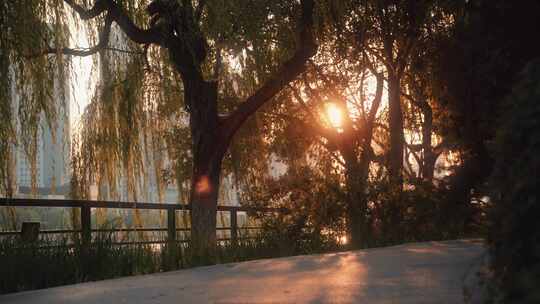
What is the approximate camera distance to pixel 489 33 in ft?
14.5

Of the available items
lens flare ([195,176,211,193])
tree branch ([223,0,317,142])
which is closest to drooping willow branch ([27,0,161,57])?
tree branch ([223,0,317,142])

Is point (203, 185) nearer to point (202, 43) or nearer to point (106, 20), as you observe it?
point (202, 43)

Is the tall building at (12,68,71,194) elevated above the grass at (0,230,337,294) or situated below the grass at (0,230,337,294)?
above

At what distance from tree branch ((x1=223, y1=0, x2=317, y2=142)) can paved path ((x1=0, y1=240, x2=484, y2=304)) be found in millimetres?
5544

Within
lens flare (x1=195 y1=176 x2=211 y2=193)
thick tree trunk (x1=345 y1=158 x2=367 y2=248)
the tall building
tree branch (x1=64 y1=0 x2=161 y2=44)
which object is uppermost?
tree branch (x1=64 y1=0 x2=161 y2=44)

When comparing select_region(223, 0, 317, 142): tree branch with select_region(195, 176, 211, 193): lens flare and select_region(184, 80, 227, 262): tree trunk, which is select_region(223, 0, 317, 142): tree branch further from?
select_region(195, 176, 211, 193): lens flare

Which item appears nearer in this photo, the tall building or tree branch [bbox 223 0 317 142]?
the tall building

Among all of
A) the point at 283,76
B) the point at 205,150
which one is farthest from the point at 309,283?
the point at 205,150

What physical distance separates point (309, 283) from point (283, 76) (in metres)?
7.22

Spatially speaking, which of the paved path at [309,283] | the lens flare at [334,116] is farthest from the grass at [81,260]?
the lens flare at [334,116]

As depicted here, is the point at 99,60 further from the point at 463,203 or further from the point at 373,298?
the point at 373,298

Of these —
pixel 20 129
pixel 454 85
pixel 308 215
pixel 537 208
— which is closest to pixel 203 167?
pixel 308 215

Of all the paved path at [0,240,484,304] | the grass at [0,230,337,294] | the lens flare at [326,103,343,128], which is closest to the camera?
the paved path at [0,240,484,304]

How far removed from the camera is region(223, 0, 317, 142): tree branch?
455 inches
